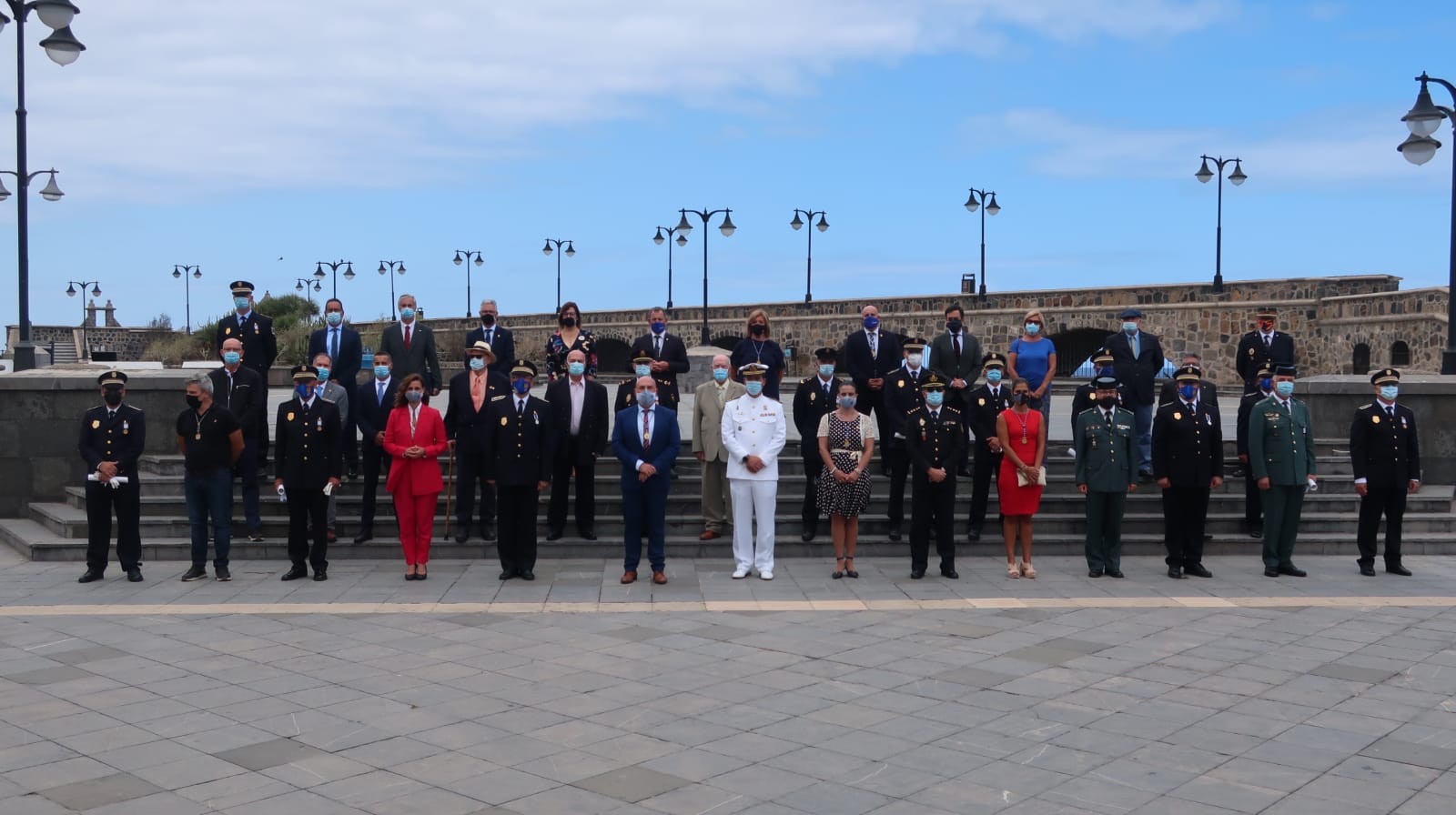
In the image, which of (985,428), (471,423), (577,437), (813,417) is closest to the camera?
(471,423)

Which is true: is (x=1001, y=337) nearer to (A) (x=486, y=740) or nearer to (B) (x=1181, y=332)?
(B) (x=1181, y=332)

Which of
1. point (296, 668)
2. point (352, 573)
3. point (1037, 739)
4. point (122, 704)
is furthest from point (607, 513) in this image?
point (1037, 739)

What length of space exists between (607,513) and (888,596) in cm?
369

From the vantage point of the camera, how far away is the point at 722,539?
12.0 metres

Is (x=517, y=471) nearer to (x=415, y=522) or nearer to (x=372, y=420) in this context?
(x=415, y=522)

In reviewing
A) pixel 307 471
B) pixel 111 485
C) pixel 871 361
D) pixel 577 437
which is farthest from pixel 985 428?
pixel 111 485

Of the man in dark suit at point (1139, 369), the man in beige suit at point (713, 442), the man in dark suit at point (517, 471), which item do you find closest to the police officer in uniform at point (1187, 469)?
the man in dark suit at point (1139, 369)

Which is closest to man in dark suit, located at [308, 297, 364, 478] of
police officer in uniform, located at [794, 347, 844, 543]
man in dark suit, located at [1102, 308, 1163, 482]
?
police officer in uniform, located at [794, 347, 844, 543]

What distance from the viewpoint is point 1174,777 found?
18.6ft

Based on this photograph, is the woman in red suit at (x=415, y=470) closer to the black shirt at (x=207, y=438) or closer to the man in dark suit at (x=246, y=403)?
the black shirt at (x=207, y=438)

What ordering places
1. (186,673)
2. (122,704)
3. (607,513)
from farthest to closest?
(607,513) < (186,673) < (122,704)

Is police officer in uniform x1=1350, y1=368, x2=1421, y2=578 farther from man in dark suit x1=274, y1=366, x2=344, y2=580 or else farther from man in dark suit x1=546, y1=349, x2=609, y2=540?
man in dark suit x1=274, y1=366, x2=344, y2=580

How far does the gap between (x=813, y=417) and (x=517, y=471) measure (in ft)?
9.62

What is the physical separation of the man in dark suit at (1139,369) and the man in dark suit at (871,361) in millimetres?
2117
